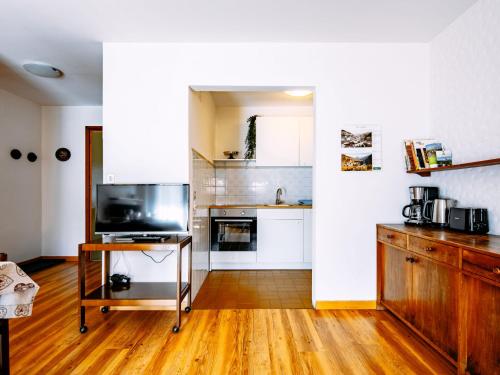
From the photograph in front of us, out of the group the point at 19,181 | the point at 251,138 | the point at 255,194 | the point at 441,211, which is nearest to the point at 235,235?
the point at 255,194

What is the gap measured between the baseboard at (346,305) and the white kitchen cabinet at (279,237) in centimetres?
133

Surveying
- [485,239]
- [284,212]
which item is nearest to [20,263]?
[284,212]

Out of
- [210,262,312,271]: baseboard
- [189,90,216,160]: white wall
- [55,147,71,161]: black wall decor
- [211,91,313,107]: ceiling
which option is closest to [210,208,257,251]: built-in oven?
[210,262,312,271]: baseboard

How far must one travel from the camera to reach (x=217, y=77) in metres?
2.70

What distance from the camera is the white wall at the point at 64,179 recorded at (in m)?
4.57

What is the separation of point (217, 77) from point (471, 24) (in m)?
2.09

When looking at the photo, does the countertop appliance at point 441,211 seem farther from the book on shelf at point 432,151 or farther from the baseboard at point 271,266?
the baseboard at point 271,266

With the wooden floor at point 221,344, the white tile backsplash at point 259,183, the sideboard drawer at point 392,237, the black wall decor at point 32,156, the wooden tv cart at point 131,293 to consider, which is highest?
the black wall decor at point 32,156

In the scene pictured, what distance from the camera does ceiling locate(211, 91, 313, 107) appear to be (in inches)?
158

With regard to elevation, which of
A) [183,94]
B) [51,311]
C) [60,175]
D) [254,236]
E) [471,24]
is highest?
[471,24]

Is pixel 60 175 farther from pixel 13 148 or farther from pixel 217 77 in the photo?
pixel 217 77

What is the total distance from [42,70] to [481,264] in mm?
4336

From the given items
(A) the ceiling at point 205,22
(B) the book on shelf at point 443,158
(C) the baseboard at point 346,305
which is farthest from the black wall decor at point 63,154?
(B) the book on shelf at point 443,158

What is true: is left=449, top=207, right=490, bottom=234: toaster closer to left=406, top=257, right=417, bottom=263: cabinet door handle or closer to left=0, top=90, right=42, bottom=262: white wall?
left=406, top=257, right=417, bottom=263: cabinet door handle
